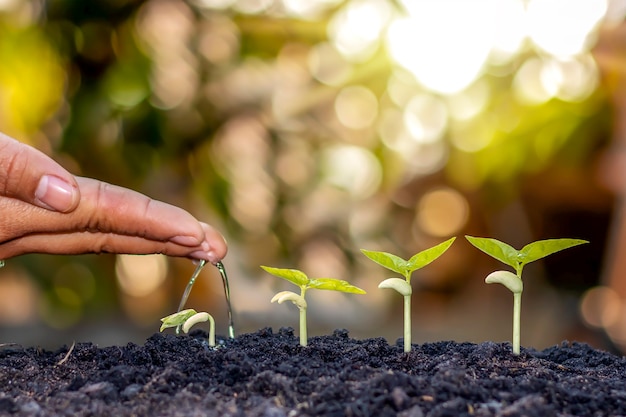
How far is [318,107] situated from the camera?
227 centimetres

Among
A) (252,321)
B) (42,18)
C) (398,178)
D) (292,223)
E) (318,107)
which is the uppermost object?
(42,18)

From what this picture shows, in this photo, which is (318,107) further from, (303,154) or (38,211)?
(38,211)

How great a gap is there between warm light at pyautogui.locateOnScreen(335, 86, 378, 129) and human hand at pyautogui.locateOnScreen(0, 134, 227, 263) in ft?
4.99

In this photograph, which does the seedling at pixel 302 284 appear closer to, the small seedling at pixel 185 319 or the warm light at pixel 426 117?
the small seedling at pixel 185 319

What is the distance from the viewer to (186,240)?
31.2 inches

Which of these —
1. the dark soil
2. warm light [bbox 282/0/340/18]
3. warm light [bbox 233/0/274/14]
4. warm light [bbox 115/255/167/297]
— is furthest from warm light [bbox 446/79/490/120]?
the dark soil

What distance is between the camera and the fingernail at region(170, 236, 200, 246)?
0.79 meters

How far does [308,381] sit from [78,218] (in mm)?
346

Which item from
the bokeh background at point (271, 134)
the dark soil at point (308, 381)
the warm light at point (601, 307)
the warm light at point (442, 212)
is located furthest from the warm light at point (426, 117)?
the dark soil at point (308, 381)

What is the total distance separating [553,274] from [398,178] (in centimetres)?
103

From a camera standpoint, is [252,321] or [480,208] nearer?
[252,321]

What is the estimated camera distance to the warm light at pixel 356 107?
7.46ft

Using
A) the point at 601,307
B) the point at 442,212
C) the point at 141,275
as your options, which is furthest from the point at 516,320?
the point at 442,212

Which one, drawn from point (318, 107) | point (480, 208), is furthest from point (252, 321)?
point (480, 208)
